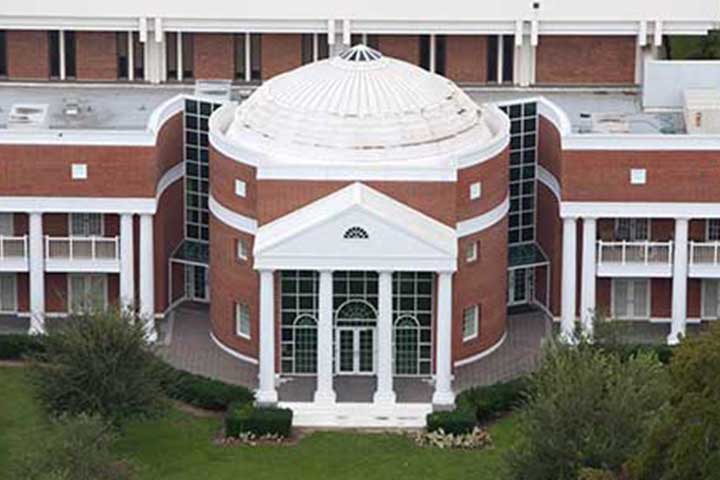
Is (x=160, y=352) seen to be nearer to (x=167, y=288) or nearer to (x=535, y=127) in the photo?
(x=167, y=288)

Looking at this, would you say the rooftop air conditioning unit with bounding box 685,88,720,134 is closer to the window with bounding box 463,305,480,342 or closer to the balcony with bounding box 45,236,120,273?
the window with bounding box 463,305,480,342

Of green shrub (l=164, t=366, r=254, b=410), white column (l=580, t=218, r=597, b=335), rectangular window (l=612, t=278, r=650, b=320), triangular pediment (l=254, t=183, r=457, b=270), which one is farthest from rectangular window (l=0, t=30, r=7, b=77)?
rectangular window (l=612, t=278, r=650, b=320)

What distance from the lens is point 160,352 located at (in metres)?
79.3

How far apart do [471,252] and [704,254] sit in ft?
28.9

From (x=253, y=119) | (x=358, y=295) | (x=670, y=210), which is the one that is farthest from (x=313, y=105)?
(x=670, y=210)

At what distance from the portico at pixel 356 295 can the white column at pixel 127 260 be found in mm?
6555

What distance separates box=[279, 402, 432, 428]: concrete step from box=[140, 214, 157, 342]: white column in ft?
25.3

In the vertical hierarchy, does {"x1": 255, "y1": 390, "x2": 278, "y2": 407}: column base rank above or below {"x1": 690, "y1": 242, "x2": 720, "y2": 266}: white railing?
below

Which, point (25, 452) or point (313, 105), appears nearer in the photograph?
point (25, 452)

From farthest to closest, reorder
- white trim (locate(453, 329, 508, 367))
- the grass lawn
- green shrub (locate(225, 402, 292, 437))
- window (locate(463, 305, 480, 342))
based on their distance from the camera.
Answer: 1. white trim (locate(453, 329, 508, 367))
2. window (locate(463, 305, 480, 342))
3. green shrub (locate(225, 402, 292, 437))
4. the grass lawn

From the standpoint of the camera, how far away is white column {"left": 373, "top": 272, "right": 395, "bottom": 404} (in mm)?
75312

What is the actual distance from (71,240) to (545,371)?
20557 millimetres

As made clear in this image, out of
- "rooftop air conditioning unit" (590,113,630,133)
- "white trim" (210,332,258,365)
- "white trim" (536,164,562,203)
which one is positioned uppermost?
"rooftop air conditioning unit" (590,113,630,133)

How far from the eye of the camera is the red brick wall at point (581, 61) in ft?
300
